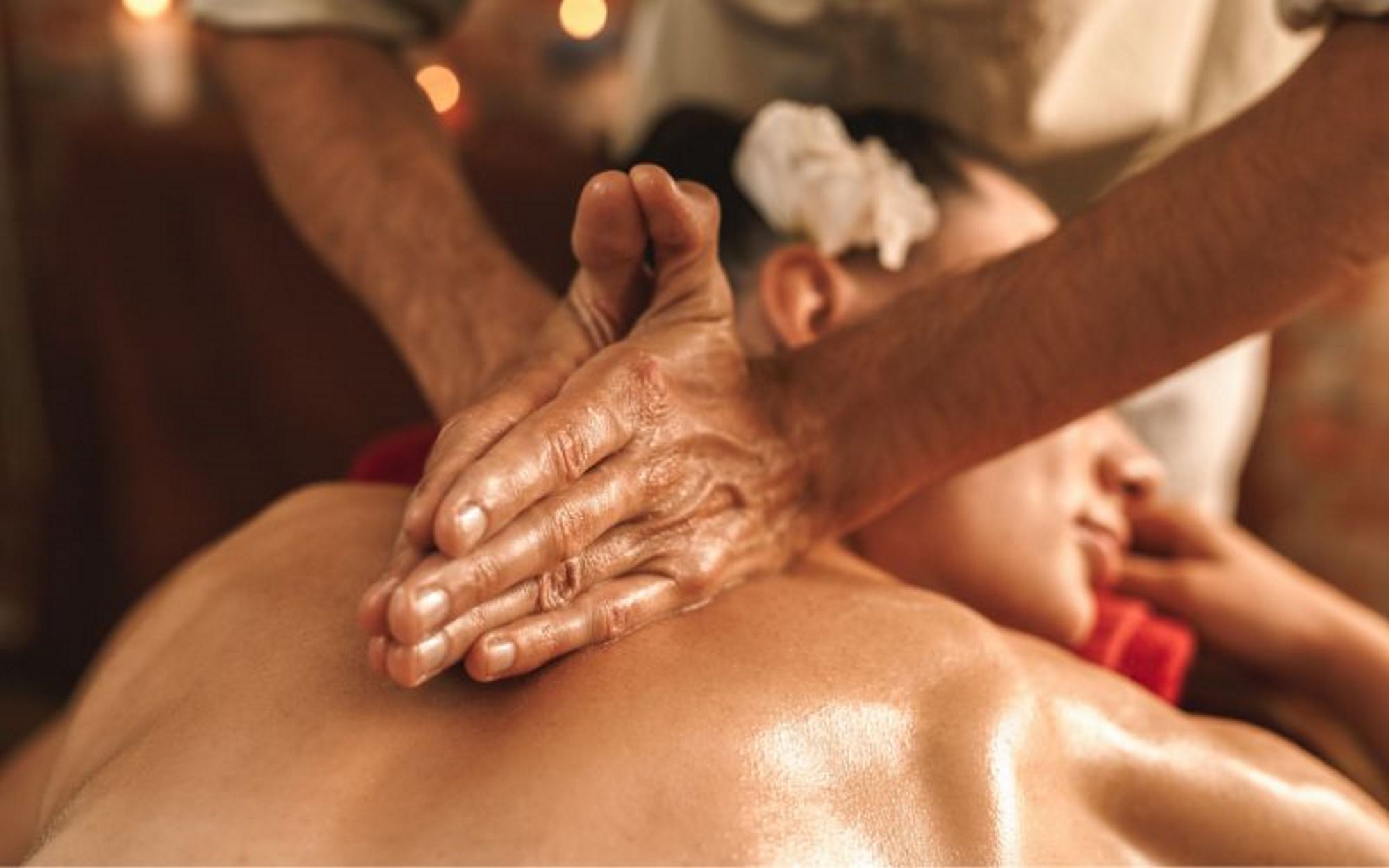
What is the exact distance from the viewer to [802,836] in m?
0.71

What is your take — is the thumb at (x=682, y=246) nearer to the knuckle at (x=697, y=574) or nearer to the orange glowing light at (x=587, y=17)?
the knuckle at (x=697, y=574)

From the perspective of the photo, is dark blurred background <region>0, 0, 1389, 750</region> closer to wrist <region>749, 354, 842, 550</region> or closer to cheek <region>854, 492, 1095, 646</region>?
cheek <region>854, 492, 1095, 646</region>

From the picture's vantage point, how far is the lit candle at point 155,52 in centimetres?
304

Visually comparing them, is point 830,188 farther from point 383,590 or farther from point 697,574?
point 383,590

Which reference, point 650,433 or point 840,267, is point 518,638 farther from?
point 840,267

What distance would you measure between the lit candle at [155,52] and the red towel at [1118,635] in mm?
2045

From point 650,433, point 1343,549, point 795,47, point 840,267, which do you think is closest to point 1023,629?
point 840,267

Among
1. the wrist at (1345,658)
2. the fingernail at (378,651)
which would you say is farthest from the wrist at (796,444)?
the wrist at (1345,658)

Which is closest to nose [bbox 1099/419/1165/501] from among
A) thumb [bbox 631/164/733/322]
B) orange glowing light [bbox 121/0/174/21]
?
thumb [bbox 631/164/733/322]

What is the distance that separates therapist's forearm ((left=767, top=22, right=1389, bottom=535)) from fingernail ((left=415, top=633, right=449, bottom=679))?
316mm

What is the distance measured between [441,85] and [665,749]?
269 centimetres

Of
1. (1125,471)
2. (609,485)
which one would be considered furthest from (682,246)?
(1125,471)

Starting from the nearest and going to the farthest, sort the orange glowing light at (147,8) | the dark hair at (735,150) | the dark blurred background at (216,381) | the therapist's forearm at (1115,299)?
the therapist's forearm at (1115,299)
the dark hair at (735,150)
the dark blurred background at (216,381)
the orange glowing light at (147,8)

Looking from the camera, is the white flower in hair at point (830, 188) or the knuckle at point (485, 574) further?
the white flower in hair at point (830, 188)
